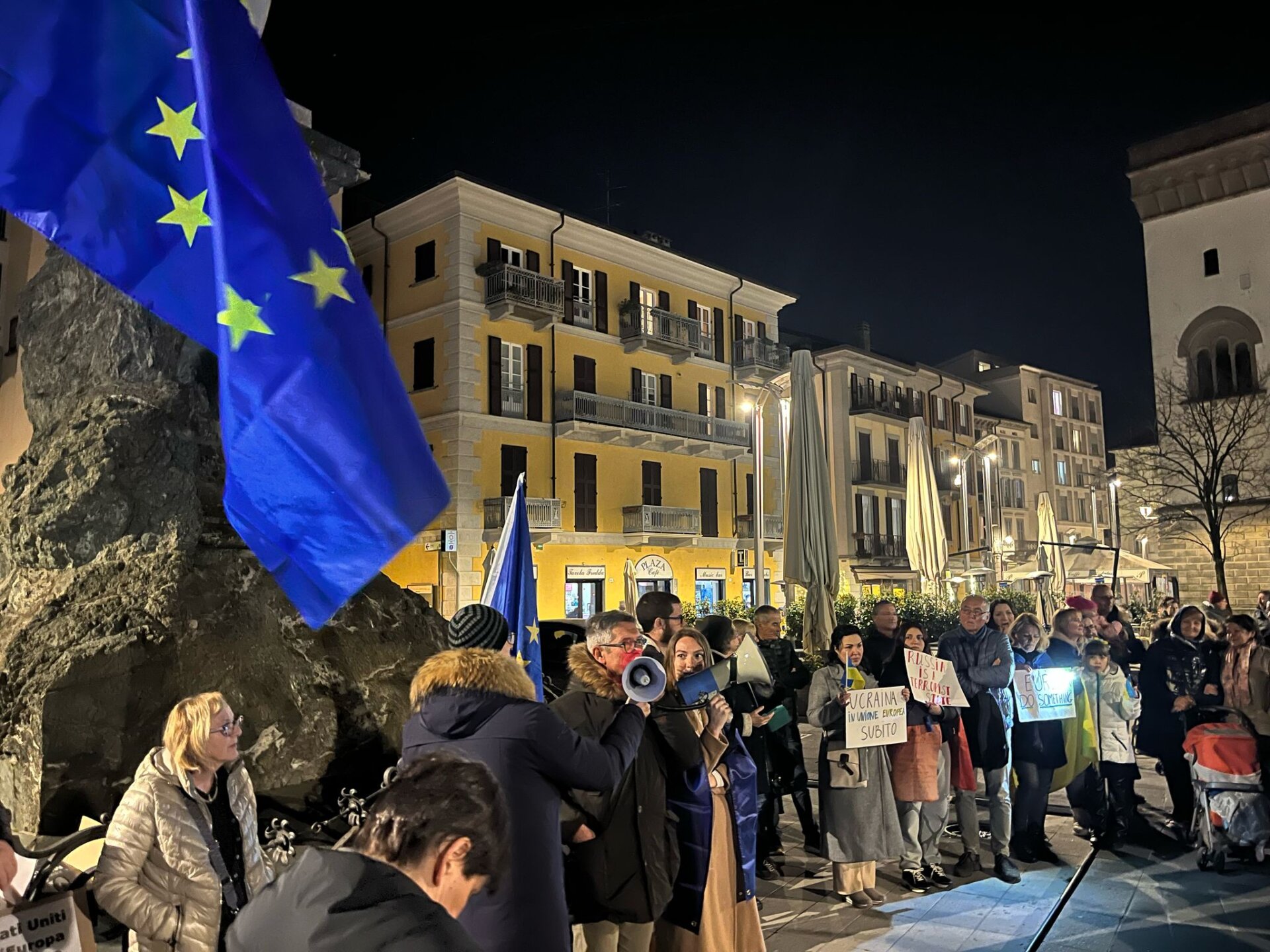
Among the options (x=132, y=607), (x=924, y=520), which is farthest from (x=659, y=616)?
(x=924, y=520)

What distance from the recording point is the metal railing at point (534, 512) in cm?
2781

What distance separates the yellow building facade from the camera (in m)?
28.2

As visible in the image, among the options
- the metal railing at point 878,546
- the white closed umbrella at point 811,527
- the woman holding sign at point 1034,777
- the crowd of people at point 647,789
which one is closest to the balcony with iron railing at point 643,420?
the metal railing at point 878,546

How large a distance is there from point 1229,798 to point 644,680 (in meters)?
6.04

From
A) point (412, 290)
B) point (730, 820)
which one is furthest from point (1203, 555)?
point (730, 820)

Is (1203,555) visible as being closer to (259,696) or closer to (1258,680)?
(1258,680)

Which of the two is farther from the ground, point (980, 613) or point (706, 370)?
point (706, 370)

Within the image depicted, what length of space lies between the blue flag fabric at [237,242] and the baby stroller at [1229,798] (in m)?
6.83

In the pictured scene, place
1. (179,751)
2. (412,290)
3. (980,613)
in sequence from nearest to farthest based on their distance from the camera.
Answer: (179,751)
(980,613)
(412,290)

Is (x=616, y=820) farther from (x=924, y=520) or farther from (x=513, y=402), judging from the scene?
(x=513, y=402)

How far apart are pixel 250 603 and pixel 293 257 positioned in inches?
Result: 120

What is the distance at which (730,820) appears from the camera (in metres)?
4.72

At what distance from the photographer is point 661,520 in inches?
1280

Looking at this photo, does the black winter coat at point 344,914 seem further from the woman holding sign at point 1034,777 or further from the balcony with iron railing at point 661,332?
the balcony with iron railing at point 661,332
